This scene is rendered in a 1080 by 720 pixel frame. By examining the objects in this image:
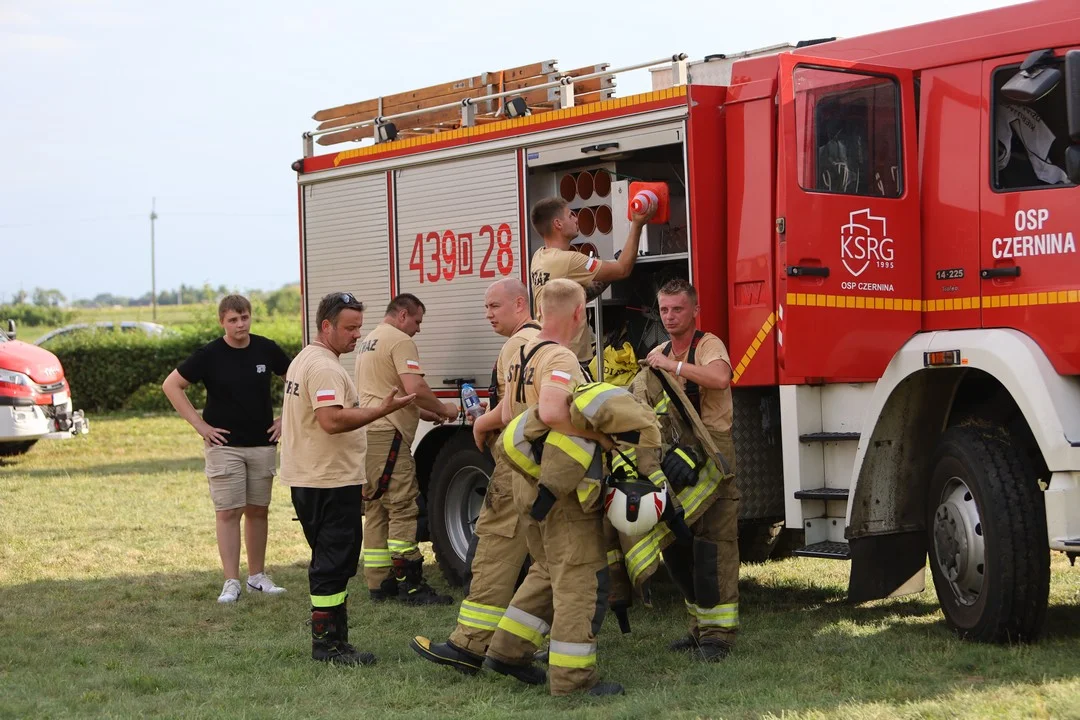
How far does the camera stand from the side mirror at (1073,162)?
527 centimetres

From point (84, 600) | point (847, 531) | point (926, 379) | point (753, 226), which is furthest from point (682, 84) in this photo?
point (84, 600)

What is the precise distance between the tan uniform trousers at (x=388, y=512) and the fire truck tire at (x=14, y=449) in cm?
1045

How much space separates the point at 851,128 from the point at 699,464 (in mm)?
1756

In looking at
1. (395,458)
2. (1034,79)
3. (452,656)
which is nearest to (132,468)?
(395,458)

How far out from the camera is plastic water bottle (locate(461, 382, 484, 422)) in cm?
786

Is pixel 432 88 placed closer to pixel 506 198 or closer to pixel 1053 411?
pixel 506 198

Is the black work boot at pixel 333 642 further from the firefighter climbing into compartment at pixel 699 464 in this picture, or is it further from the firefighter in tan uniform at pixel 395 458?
the firefighter in tan uniform at pixel 395 458

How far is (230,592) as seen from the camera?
26.2ft

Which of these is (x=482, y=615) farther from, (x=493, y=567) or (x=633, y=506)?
(x=633, y=506)

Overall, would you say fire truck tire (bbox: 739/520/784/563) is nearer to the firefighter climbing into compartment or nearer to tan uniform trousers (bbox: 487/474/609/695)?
the firefighter climbing into compartment

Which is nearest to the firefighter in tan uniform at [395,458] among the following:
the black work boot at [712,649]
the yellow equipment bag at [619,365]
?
the yellow equipment bag at [619,365]

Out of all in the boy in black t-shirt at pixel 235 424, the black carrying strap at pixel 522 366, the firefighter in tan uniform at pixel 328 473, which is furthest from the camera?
the boy in black t-shirt at pixel 235 424

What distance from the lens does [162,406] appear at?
2428 cm

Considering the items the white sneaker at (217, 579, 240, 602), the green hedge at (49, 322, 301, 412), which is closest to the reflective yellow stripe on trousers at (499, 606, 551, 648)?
the white sneaker at (217, 579, 240, 602)
